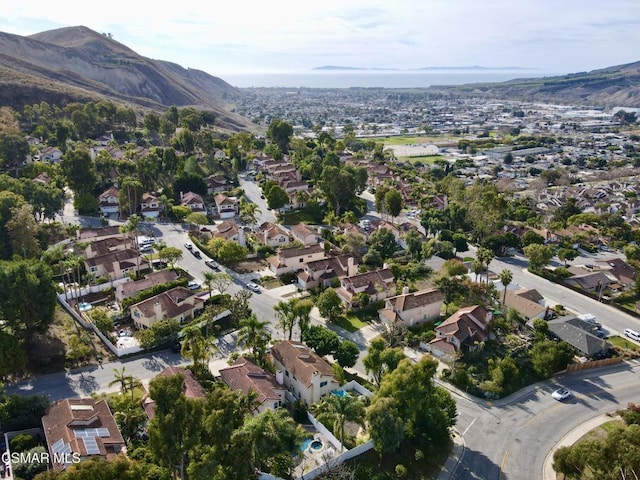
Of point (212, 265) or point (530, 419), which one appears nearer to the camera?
point (530, 419)

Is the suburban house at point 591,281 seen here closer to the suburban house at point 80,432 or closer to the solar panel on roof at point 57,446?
the suburban house at point 80,432

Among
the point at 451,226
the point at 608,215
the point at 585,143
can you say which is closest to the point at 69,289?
the point at 451,226

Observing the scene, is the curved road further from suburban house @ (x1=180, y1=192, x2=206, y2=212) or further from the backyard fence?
suburban house @ (x1=180, y1=192, x2=206, y2=212)

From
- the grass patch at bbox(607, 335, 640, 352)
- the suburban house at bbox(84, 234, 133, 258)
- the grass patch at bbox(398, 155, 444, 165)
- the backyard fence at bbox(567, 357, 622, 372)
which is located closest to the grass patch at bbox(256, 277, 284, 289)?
the suburban house at bbox(84, 234, 133, 258)

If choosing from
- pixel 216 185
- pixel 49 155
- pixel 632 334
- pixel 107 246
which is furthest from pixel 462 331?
pixel 49 155

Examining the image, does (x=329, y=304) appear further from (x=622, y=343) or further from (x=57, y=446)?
(x=622, y=343)

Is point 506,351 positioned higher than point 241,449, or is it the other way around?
point 241,449

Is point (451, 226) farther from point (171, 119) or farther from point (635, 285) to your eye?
point (171, 119)
